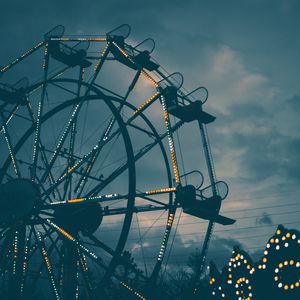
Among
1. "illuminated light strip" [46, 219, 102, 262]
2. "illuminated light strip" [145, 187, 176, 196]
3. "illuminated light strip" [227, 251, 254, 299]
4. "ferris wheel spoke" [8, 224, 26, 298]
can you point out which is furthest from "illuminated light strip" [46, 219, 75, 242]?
"illuminated light strip" [227, 251, 254, 299]

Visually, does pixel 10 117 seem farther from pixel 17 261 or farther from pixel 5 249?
pixel 17 261

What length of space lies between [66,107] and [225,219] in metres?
7.12

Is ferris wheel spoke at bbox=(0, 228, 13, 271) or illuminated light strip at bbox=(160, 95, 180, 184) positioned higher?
illuminated light strip at bbox=(160, 95, 180, 184)

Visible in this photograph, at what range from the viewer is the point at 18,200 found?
14.7 metres

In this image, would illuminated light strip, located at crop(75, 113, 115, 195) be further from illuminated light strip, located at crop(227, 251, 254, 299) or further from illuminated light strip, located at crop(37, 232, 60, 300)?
illuminated light strip, located at crop(227, 251, 254, 299)

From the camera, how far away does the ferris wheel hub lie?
14375 millimetres

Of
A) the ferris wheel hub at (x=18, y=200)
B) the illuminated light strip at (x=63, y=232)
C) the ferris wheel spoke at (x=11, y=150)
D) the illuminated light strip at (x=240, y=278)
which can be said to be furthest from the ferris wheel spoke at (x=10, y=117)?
the illuminated light strip at (x=240, y=278)

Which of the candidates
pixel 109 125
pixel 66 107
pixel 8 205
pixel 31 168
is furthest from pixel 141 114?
pixel 8 205

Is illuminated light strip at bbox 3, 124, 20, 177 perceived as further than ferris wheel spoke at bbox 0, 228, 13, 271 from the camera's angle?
Yes

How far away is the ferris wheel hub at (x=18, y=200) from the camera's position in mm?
14375

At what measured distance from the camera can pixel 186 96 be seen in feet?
52.6

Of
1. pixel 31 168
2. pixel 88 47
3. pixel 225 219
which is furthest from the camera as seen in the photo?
pixel 88 47

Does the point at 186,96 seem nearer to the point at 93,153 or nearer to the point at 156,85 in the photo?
the point at 156,85

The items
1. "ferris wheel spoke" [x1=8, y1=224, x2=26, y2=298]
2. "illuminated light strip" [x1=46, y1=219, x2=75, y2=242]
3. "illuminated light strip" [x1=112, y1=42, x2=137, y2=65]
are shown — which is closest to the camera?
"illuminated light strip" [x1=46, y1=219, x2=75, y2=242]
